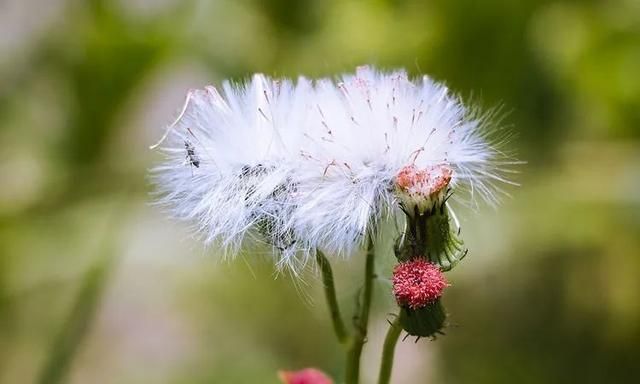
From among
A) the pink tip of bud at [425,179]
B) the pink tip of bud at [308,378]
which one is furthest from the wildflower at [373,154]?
the pink tip of bud at [308,378]

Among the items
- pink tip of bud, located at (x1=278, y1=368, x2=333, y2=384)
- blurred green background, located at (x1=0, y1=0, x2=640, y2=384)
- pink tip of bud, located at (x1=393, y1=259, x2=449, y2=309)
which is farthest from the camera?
blurred green background, located at (x1=0, y1=0, x2=640, y2=384)

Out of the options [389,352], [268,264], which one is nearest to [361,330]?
[389,352]

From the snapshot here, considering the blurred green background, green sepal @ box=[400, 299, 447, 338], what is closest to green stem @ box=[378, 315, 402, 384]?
green sepal @ box=[400, 299, 447, 338]

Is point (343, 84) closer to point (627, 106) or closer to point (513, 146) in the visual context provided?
point (513, 146)

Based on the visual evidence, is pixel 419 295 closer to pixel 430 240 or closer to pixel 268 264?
pixel 430 240

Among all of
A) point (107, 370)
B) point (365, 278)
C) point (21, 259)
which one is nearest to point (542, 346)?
point (107, 370)

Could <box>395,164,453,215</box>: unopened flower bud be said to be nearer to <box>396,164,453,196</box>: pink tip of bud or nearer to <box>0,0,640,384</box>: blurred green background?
<box>396,164,453,196</box>: pink tip of bud

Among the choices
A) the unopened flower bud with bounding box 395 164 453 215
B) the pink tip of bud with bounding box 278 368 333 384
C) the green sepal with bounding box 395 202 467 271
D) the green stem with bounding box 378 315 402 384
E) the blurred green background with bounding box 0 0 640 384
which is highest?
the blurred green background with bounding box 0 0 640 384
